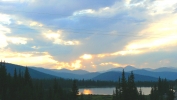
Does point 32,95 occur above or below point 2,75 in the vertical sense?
below

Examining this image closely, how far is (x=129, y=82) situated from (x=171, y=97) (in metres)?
Result: 59.6

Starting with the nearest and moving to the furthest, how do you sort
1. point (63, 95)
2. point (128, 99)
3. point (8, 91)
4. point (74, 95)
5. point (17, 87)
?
point (128, 99), point (74, 95), point (8, 91), point (17, 87), point (63, 95)

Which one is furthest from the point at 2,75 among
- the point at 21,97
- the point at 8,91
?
the point at 21,97

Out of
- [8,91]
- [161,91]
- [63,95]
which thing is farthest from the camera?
[161,91]

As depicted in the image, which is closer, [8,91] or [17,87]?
[8,91]

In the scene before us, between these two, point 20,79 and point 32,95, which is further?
point 20,79

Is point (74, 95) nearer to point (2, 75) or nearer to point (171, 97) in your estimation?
point (2, 75)

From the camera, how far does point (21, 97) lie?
81.9m

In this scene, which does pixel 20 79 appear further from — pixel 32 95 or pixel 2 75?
pixel 32 95

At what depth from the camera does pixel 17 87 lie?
94.4 metres

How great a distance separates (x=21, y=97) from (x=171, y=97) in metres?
59.2

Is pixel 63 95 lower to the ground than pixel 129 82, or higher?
lower

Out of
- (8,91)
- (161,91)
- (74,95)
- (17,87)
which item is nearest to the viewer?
(74,95)

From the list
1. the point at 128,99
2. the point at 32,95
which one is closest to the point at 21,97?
the point at 32,95
